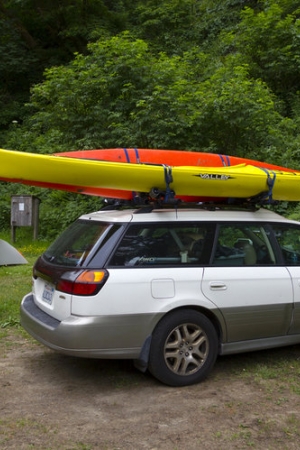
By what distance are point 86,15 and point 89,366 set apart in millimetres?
22074

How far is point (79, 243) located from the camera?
4727 millimetres

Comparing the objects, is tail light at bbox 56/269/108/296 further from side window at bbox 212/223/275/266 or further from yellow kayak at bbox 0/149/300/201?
side window at bbox 212/223/275/266

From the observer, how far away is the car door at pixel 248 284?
184 inches

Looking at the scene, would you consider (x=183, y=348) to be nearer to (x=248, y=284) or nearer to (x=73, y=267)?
(x=248, y=284)

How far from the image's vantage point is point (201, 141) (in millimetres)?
12367

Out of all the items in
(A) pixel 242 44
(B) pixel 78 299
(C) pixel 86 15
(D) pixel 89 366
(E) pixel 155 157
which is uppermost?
(C) pixel 86 15

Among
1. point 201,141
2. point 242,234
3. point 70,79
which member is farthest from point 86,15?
point 242,234

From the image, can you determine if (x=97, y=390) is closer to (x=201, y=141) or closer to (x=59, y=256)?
(x=59, y=256)

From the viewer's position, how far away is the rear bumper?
4.18 metres

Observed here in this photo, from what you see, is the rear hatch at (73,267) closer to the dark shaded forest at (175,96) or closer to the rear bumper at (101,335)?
the rear bumper at (101,335)

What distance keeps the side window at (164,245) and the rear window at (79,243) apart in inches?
8.3

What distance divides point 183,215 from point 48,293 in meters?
1.45

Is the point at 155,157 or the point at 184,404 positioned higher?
the point at 155,157

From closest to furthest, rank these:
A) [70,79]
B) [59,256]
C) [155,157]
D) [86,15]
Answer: [59,256] → [155,157] → [70,79] → [86,15]
